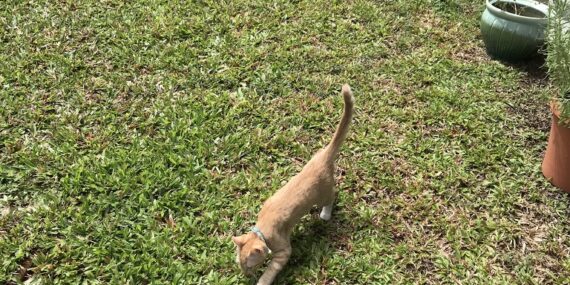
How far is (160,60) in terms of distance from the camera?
4.92m

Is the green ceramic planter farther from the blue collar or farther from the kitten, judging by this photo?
the blue collar

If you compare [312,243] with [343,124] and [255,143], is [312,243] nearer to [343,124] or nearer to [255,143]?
[343,124]

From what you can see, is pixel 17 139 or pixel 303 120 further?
pixel 303 120

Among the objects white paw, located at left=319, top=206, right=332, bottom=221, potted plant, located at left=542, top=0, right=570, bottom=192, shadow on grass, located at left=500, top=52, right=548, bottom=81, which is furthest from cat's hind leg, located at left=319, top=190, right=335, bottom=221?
shadow on grass, located at left=500, top=52, right=548, bottom=81

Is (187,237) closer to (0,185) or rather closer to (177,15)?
(0,185)

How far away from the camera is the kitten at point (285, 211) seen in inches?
116

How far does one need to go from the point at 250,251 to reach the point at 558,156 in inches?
93.1

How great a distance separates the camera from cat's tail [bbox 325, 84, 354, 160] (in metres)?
3.21

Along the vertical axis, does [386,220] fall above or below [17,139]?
below

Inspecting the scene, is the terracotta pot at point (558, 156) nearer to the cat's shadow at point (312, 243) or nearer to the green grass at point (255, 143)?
the green grass at point (255, 143)

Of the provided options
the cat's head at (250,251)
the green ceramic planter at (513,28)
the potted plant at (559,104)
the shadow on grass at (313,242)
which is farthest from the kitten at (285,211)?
the green ceramic planter at (513,28)

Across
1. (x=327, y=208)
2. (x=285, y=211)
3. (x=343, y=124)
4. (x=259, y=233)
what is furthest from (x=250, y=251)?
(x=343, y=124)

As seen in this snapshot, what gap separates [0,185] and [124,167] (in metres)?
0.81

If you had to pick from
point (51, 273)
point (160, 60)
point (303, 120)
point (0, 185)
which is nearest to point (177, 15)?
point (160, 60)
